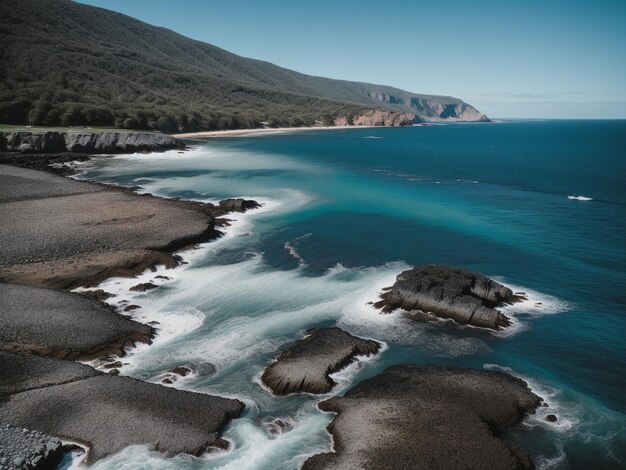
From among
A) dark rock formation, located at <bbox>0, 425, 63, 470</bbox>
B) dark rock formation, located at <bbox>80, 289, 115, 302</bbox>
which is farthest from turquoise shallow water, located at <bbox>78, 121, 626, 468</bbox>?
dark rock formation, located at <bbox>0, 425, 63, 470</bbox>

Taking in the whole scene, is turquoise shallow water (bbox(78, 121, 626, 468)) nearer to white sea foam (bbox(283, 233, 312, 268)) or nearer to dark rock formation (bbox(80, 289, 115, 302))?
white sea foam (bbox(283, 233, 312, 268))

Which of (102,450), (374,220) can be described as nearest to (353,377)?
(102,450)

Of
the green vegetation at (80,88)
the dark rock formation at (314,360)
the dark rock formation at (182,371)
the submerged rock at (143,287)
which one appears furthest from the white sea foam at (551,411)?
the green vegetation at (80,88)

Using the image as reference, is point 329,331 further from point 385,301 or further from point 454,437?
point 454,437

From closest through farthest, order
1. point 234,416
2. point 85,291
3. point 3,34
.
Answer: point 234,416 < point 85,291 < point 3,34

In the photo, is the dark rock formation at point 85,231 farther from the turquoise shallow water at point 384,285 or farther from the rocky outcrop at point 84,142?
the rocky outcrop at point 84,142

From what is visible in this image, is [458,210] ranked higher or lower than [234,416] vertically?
higher
